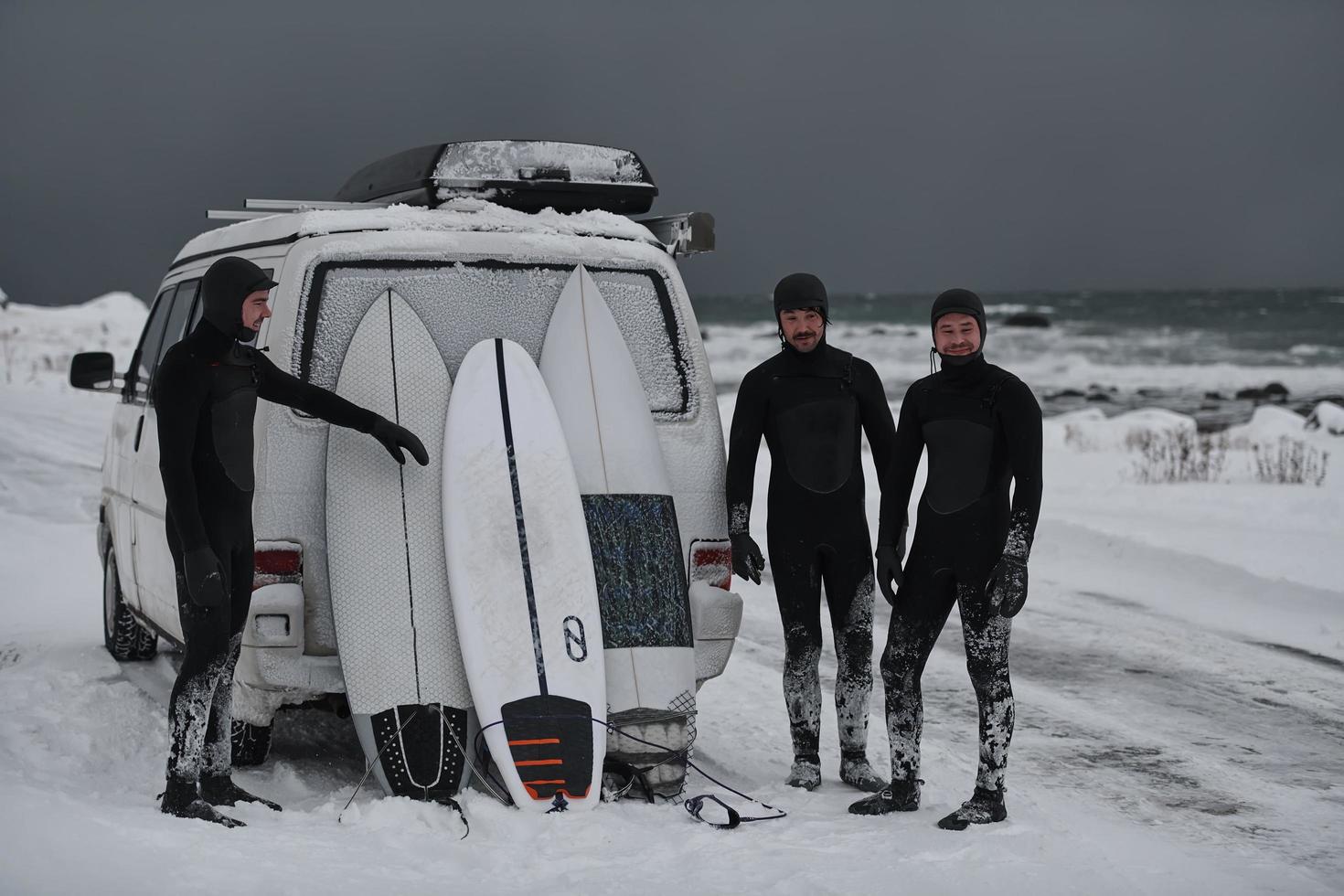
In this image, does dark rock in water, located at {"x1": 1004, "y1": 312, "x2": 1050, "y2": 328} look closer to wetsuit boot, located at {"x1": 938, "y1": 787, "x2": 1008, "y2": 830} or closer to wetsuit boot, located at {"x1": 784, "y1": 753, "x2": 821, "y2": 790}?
wetsuit boot, located at {"x1": 784, "y1": 753, "x2": 821, "y2": 790}

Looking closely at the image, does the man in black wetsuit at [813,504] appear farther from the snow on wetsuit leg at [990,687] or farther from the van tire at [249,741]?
the van tire at [249,741]

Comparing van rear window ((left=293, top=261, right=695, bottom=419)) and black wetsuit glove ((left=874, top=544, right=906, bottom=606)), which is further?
van rear window ((left=293, top=261, right=695, bottom=419))

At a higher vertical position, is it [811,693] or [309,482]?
[309,482]

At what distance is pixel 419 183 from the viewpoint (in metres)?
5.92

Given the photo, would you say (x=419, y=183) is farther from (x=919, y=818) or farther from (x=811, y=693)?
(x=919, y=818)

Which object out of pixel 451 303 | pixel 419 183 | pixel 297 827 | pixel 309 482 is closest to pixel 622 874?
pixel 297 827

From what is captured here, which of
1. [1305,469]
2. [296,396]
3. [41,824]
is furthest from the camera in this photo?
[1305,469]

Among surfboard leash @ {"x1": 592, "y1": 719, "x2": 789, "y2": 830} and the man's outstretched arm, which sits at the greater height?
the man's outstretched arm

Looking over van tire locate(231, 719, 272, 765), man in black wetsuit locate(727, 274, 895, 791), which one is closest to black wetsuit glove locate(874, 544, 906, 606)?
man in black wetsuit locate(727, 274, 895, 791)

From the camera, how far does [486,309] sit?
5328 millimetres

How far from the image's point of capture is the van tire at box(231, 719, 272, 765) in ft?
17.4

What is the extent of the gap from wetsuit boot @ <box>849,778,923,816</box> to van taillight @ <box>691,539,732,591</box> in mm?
952

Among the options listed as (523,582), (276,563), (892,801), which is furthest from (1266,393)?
(276,563)

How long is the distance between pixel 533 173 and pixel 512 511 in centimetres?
158
